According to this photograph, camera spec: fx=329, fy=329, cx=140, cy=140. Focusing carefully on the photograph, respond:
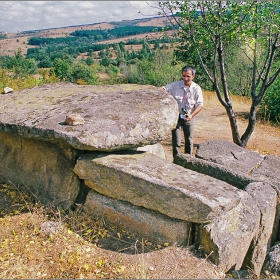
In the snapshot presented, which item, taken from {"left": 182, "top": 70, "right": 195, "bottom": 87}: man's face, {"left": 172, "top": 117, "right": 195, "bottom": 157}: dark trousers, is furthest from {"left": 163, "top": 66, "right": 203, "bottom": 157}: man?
{"left": 172, "top": 117, "right": 195, "bottom": 157}: dark trousers

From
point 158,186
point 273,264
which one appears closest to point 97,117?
point 158,186

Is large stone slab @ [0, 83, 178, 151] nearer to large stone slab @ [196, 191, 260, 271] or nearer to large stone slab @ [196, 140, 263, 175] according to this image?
large stone slab @ [196, 140, 263, 175]

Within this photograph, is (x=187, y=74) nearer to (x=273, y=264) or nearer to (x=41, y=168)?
(x=41, y=168)

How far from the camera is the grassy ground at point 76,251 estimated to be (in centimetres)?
345

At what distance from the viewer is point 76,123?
421 cm

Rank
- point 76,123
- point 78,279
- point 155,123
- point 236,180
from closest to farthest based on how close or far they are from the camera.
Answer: point 78,279 → point 76,123 → point 155,123 → point 236,180

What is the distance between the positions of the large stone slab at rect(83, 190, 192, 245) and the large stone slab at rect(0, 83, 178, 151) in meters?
0.74

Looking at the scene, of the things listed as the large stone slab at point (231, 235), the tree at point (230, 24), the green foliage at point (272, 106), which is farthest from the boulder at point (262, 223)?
the green foliage at point (272, 106)

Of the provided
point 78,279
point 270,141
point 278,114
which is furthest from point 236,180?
point 278,114

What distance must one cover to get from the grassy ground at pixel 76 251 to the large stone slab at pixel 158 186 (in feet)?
1.49

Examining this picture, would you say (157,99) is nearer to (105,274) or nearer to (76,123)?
(76,123)

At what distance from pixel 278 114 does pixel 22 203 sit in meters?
10.5

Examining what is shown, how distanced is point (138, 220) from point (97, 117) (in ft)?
4.82

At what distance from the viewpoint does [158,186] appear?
3787 millimetres
